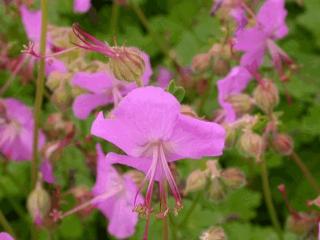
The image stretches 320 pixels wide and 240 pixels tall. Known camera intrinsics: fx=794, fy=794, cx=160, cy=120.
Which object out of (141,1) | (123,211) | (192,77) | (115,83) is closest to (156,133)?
(115,83)

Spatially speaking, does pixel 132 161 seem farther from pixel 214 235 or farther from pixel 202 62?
pixel 202 62

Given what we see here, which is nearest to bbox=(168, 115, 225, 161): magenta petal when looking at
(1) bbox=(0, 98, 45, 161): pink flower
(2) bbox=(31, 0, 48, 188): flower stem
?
(2) bbox=(31, 0, 48, 188): flower stem

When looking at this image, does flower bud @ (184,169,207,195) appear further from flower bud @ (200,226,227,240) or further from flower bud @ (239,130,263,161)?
flower bud @ (200,226,227,240)

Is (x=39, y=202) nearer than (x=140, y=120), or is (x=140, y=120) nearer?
(x=140, y=120)

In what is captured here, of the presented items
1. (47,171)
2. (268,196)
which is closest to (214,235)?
(268,196)

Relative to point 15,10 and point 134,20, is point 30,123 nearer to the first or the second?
point 15,10
